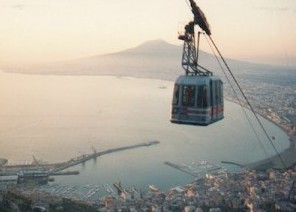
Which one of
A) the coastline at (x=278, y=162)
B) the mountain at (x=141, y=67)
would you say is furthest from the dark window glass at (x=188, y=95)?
the mountain at (x=141, y=67)

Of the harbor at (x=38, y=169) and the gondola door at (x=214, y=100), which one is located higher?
the gondola door at (x=214, y=100)

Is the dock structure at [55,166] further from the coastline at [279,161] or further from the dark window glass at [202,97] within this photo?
the dark window glass at [202,97]

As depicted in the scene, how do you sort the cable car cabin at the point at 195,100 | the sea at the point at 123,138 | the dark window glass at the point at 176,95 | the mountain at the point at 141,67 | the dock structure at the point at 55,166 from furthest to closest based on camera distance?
the mountain at the point at 141,67 < the sea at the point at 123,138 < the dock structure at the point at 55,166 < the dark window glass at the point at 176,95 < the cable car cabin at the point at 195,100

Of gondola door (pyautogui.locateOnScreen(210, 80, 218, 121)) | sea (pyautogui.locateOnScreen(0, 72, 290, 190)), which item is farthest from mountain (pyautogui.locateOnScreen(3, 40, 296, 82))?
gondola door (pyautogui.locateOnScreen(210, 80, 218, 121))

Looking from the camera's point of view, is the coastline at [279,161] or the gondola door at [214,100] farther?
the coastline at [279,161]

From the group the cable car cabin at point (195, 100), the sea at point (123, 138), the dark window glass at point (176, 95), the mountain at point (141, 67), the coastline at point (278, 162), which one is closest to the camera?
the cable car cabin at point (195, 100)

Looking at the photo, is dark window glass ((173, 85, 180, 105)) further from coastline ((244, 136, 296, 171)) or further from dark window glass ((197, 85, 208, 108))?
coastline ((244, 136, 296, 171))

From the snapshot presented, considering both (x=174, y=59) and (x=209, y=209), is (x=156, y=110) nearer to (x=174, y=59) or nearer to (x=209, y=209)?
(x=209, y=209)

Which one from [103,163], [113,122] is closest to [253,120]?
[113,122]
